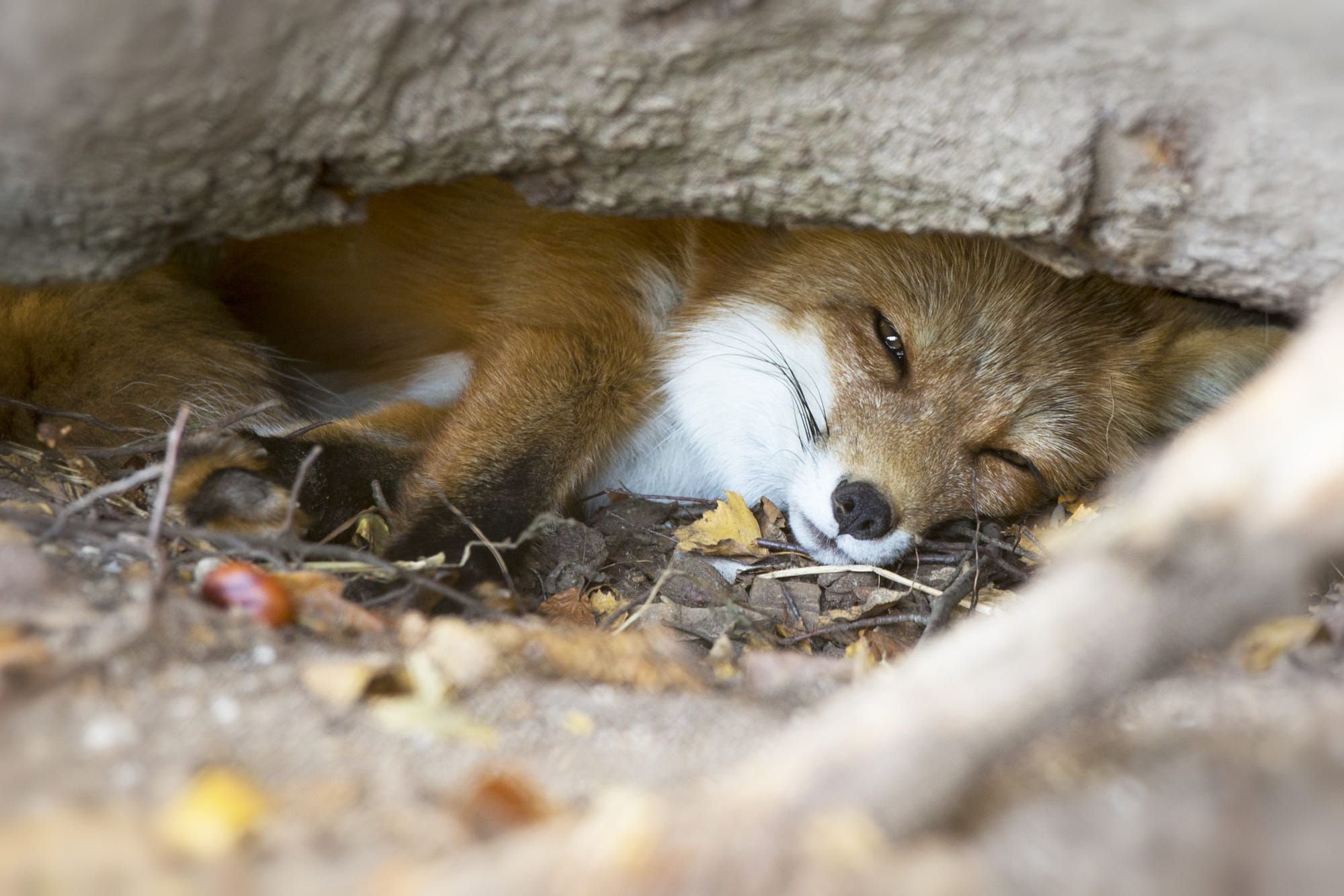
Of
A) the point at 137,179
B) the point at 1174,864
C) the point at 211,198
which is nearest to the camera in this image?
the point at 1174,864

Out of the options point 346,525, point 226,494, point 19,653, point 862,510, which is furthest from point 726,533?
point 19,653

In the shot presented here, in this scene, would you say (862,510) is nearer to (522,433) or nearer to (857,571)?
(857,571)

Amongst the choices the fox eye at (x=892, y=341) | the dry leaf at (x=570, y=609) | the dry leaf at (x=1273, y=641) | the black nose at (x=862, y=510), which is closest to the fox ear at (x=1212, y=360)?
the fox eye at (x=892, y=341)

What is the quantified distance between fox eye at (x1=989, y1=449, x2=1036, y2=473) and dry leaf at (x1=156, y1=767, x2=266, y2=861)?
243cm

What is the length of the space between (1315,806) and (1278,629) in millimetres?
901

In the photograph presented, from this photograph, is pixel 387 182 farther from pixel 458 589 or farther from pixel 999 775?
pixel 999 775

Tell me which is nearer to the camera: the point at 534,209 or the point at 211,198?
the point at 211,198

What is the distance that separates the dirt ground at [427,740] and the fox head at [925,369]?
0.80 metres

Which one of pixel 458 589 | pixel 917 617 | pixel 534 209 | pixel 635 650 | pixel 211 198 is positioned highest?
pixel 211 198

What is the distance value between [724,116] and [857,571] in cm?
150

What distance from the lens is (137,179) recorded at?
1718 millimetres

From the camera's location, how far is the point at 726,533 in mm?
3070

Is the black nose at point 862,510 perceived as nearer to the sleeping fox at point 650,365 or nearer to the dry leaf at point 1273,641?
the sleeping fox at point 650,365

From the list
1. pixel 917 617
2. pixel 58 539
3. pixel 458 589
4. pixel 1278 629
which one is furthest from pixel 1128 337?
pixel 58 539
